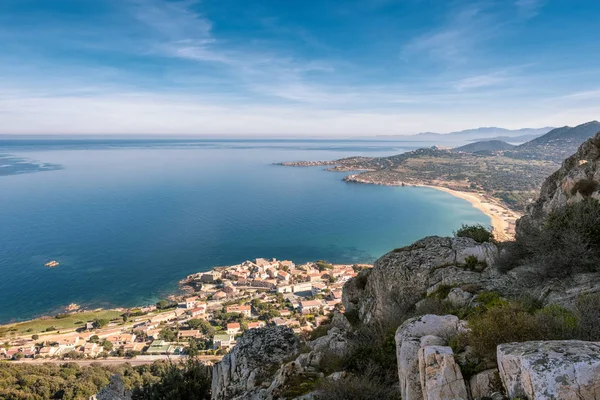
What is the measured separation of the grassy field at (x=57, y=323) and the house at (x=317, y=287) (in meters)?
23.6

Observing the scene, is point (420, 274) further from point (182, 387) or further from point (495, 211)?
point (495, 211)

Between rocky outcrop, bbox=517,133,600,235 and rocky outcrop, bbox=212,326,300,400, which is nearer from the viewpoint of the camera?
rocky outcrop, bbox=212,326,300,400

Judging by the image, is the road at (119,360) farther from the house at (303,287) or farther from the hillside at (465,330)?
the hillside at (465,330)

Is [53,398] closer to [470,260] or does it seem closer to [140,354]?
[140,354]

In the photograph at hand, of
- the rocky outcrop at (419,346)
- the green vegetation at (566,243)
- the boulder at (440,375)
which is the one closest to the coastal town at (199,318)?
the green vegetation at (566,243)

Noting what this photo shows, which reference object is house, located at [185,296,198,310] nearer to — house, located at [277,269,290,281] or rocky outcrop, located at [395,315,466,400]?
house, located at [277,269,290,281]

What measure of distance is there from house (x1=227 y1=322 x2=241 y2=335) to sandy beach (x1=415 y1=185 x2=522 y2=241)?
43532mm

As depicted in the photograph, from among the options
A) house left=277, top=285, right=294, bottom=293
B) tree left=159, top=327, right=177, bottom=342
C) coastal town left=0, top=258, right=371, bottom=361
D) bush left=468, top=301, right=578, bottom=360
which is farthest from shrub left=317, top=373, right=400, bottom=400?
house left=277, top=285, right=294, bottom=293

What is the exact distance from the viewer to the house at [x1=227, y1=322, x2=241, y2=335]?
33.8m

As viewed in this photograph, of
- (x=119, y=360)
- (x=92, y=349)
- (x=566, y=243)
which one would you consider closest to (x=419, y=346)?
(x=566, y=243)

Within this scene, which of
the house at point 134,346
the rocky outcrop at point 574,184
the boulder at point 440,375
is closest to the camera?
the boulder at point 440,375

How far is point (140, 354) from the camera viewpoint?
100 feet

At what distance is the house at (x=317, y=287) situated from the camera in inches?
1715

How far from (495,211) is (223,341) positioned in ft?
238
